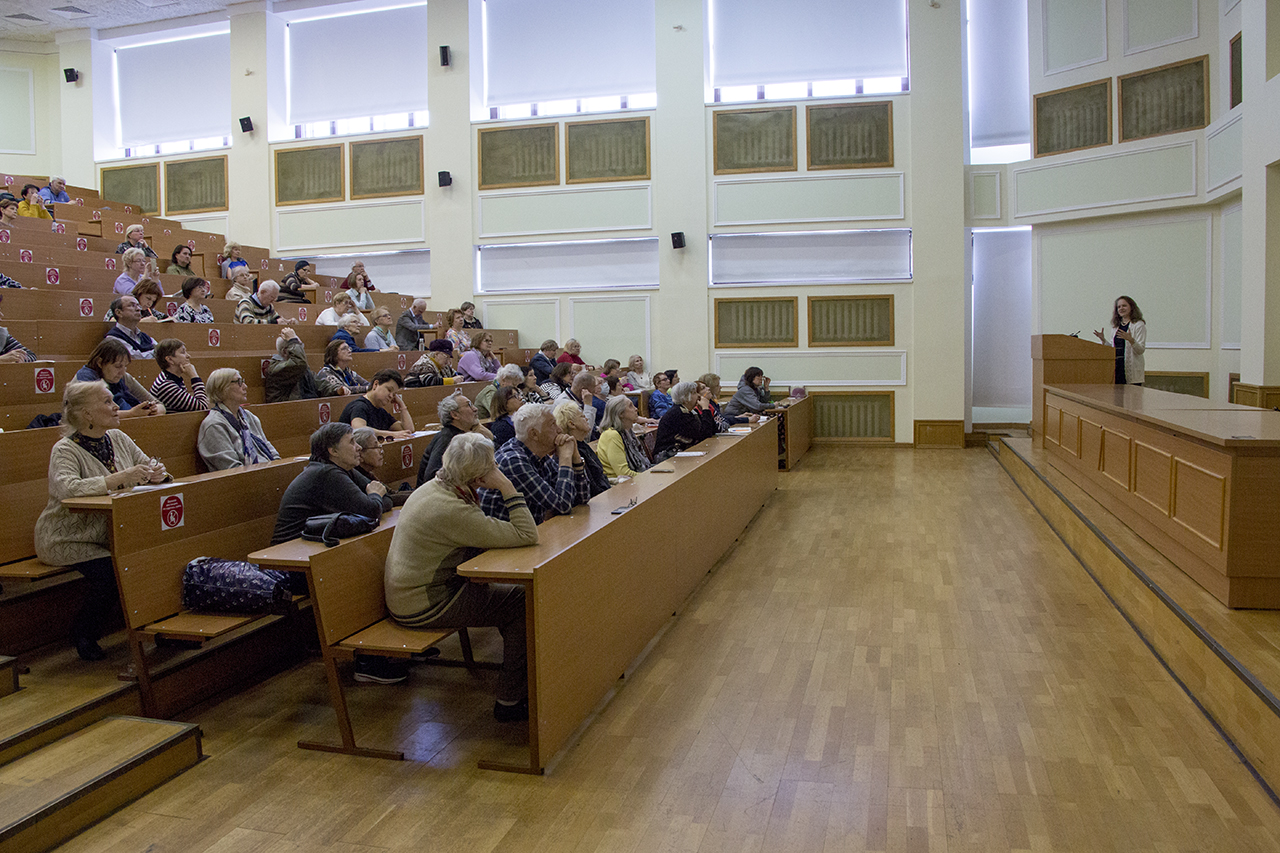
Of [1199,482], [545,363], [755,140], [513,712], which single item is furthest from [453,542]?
[755,140]

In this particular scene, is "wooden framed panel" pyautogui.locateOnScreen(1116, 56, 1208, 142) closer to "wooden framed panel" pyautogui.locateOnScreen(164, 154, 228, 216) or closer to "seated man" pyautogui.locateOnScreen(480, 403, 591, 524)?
"seated man" pyautogui.locateOnScreen(480, 403, 591, 524)

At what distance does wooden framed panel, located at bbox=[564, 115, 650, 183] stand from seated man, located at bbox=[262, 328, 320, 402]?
5.26 m

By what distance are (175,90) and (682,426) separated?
867 cm

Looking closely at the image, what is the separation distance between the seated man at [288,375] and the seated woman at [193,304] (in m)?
0.96

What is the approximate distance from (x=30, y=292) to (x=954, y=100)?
7937 mm

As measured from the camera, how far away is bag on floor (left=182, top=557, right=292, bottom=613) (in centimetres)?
279

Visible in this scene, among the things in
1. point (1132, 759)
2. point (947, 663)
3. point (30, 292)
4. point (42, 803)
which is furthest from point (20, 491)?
point (1132, 759)

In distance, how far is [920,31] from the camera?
9.03 meters

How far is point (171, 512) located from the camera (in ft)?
9.43

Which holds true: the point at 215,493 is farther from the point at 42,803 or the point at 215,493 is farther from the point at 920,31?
the point at 920,31

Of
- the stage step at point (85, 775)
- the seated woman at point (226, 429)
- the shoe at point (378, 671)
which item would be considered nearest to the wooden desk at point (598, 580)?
the shoe at point (378, 671)

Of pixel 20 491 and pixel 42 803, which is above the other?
pixel 20 491

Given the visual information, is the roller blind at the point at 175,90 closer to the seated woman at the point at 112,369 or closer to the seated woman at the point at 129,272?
the seated woman at the point at 129,272

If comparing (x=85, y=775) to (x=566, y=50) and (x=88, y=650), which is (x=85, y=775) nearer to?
(x=88, y=650)
